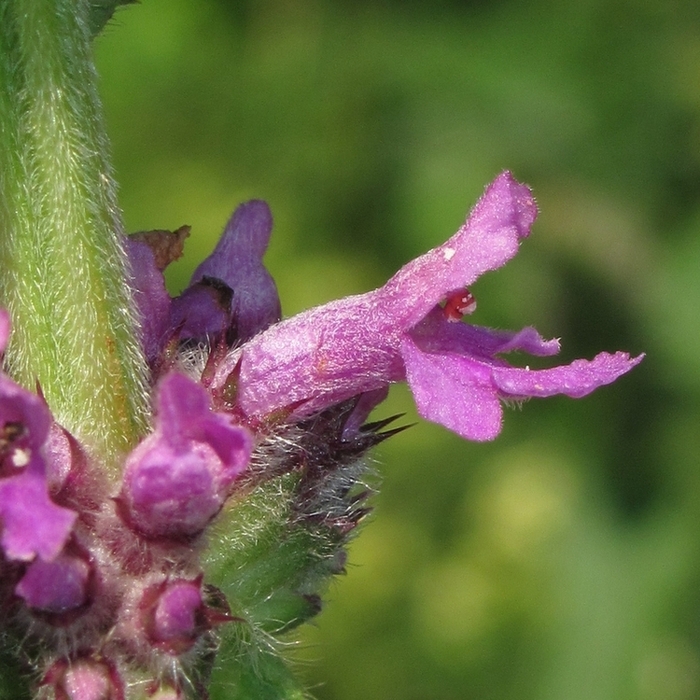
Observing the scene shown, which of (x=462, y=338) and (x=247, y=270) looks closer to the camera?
(x=462, y=338)

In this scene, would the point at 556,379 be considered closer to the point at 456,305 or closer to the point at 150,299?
the point at 456,305

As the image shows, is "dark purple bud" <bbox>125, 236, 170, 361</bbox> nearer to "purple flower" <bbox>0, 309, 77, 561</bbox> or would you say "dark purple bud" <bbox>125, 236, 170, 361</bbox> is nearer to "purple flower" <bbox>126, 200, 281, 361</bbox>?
"purple flower" <bbox>126, 200, 281, 361</bbox>

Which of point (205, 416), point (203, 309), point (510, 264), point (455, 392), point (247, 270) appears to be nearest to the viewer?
point (205, 416)

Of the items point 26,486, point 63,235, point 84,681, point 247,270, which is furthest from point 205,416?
point 247,270

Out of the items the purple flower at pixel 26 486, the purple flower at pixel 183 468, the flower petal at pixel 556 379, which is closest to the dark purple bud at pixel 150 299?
the purple flower at pixel 183 468

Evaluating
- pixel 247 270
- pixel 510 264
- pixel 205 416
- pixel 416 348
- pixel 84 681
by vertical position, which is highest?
pixel 205 416

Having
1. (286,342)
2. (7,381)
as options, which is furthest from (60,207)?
(286,342)

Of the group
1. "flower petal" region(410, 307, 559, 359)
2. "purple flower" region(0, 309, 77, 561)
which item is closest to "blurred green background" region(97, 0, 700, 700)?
"flower petal" region(410, 307, 559, 359)

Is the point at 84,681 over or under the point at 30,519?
under

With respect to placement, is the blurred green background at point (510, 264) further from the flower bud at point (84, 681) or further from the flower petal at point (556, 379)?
the flower bud at point (84, 681)
